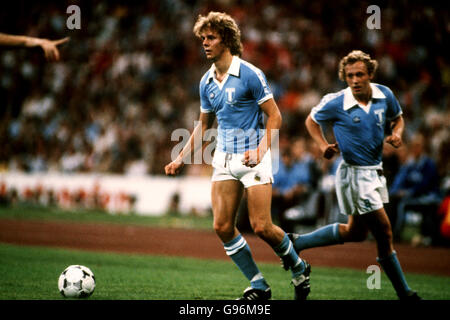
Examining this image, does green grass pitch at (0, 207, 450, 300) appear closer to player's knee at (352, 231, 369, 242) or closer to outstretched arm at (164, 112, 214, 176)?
player's knee at (352, 231, 369, 242)

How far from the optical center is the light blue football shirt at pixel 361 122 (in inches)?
263

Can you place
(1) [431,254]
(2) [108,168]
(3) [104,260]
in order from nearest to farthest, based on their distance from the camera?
(3) [104,260]
(1) [431,254]
(2) [108,168]

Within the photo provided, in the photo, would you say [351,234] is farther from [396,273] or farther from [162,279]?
[162,279]

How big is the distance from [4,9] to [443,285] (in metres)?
18.8

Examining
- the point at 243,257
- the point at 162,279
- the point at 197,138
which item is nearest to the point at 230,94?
the point at 197,138

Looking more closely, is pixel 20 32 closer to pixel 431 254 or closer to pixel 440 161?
pixel 440 161

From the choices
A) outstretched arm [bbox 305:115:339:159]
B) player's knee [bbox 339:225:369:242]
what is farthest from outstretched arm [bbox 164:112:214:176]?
player's knee [bbox 339:225:369:242]

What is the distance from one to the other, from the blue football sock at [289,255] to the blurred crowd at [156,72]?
12955mm

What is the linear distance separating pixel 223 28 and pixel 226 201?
166 cm

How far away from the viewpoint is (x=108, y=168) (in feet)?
78.6

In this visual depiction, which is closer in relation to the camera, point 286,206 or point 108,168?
point 286,206
